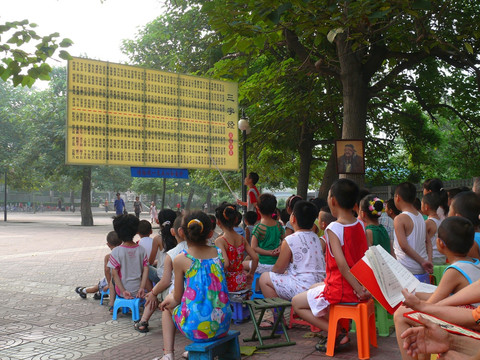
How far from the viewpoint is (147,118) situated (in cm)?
862

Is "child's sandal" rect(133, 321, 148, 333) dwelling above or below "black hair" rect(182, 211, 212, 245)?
below

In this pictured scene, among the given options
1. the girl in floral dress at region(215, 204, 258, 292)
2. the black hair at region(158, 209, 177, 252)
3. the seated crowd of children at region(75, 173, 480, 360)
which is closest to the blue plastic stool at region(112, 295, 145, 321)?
the seated crowd of children at region(75, 173, 480, 360)

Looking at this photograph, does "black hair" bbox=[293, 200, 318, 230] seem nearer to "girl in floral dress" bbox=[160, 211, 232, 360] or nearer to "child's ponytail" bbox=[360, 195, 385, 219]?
"child's ponytail" bbox=[360, 195, 385, 219]

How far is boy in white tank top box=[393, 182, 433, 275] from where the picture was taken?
523 centimetres

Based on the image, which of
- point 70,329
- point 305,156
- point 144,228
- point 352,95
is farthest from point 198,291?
point 305,156

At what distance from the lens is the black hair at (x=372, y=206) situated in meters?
5.24

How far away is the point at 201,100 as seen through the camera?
9.23m

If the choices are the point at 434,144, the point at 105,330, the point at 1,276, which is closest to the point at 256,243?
the point at 105,330

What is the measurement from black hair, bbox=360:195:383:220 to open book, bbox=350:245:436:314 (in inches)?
79.8

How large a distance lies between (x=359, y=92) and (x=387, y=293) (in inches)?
264

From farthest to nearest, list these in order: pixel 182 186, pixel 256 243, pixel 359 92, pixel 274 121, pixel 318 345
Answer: pixel 182 186 → pixel 274 121 → pixel 359 92 → pixel 256 243 → pixel 318 345

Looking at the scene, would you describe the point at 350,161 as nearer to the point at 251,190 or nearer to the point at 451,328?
the point at 251,190

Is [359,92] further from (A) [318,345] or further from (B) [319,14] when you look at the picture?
(A) [318,345]

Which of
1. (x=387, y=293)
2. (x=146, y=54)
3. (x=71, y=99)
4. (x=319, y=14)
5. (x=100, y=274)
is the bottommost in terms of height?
(x=100, y=274)
